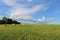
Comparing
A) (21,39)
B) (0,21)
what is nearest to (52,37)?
(21,39)

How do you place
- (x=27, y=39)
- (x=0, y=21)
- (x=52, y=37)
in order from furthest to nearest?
(x=0, y=21) < (x=52, y=37) < (x=27, y=39)

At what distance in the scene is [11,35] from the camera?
36438 mm

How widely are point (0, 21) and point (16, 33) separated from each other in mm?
41201

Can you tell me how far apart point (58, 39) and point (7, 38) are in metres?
10.2

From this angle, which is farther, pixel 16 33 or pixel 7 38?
pixel 16 33

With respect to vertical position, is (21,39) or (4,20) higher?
(4,20)

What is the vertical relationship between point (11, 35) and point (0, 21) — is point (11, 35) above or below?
below

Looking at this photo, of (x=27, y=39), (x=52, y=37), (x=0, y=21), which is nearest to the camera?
(x=27, y=39)

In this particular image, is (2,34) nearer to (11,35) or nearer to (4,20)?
(11,35)

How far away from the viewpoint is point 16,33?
37.9 meters

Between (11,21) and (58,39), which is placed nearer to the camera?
(58,39)

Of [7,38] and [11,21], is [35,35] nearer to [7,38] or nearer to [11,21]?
[7,38]

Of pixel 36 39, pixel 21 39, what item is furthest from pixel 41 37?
pixel 21 39

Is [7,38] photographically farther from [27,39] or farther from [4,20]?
[4,20]
